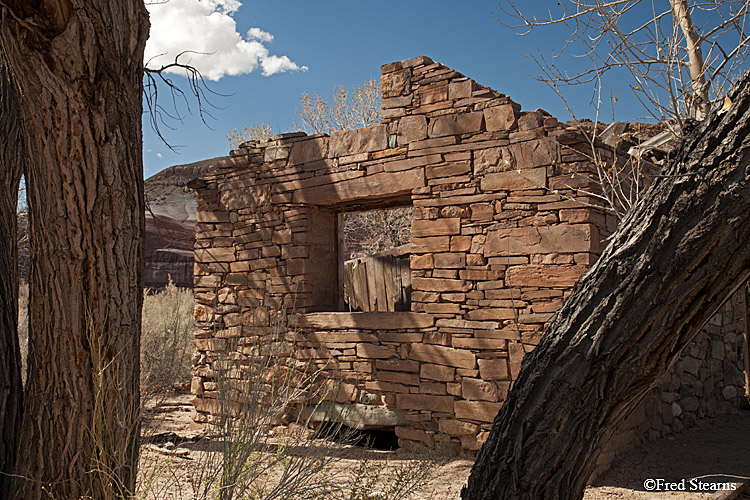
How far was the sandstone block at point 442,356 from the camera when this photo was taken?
5035mm

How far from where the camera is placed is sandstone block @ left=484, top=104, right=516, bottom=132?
16.2 feet

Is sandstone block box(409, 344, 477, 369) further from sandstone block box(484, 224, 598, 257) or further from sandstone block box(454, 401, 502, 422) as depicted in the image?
sandstone block box(484, 224, 598, 257)

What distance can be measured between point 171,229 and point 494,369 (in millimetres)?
15469

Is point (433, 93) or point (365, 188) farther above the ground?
point (433, 93)

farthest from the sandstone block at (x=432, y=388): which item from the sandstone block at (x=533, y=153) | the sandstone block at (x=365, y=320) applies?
the sandstone block at (x=533, y=153)

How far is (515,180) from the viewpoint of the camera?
192 inches

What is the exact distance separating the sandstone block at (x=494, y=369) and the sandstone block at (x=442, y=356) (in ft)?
0.27

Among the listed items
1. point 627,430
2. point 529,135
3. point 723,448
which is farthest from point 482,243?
point 723,448

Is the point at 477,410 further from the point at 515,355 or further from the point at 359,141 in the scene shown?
the point at 359,141

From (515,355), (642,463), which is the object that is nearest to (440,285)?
(515,355)

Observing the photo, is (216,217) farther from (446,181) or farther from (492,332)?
(492,332)

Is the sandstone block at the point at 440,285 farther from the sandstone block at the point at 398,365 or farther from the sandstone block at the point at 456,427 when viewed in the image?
the sandstone block at the point at 456,427

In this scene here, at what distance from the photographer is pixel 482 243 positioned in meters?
5.00

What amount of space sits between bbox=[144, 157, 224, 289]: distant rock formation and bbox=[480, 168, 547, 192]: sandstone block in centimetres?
A: 1134
